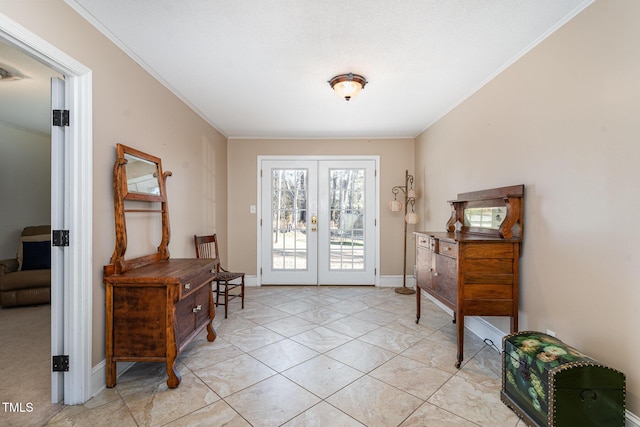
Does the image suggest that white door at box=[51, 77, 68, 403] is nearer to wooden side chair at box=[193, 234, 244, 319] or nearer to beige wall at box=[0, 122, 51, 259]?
wooden side chair at box=[193, 234, 244, 319]

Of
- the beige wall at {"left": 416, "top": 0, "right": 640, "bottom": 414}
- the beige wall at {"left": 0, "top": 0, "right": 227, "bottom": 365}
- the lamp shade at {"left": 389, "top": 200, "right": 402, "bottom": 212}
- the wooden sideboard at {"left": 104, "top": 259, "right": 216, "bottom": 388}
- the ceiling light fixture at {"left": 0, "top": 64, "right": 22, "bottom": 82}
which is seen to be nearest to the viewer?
the beige wall at {"left": 416, "top": 0, "right": 640, "bottom": 414}

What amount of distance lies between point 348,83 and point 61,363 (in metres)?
2.96

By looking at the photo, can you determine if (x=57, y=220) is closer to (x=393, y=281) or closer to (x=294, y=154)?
(x=294, y=154)

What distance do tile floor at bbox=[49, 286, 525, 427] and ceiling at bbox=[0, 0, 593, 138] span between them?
2.48 meters

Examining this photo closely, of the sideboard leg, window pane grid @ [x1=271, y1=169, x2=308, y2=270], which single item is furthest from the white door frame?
window pane grid @ [x1=271, y1=169, x2=308, y2=270]

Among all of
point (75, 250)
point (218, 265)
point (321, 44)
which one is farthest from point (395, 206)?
point (75, 250)

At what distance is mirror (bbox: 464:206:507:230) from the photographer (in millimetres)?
2481

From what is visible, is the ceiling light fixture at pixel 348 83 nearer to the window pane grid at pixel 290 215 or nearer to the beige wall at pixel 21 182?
the window pane grid at pixel 290 215

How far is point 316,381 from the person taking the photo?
2.08 m

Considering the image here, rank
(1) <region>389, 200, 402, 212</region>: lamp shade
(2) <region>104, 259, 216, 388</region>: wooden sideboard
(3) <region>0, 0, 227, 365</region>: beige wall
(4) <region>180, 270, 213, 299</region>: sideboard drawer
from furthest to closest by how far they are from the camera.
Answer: (1) <region>389, 200, 402, 212</region>: lamp shade → (4) <region>180, 270, 213, 299</region>: sideboard drawer → (2) <region>104, 259, 216, 388</region>: wooden sideboard → (3) <region>0, 0, 227, 365</region>: beige wall

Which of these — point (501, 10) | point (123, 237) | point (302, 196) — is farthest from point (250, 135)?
point (501, 10)

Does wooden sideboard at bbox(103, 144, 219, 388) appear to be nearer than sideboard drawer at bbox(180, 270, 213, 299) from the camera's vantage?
Yes

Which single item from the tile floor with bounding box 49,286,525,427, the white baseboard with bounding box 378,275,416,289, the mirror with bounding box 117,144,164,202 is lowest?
the tile floor with bounding box 49,286,525,427

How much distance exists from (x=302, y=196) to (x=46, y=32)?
3502 millimetres
